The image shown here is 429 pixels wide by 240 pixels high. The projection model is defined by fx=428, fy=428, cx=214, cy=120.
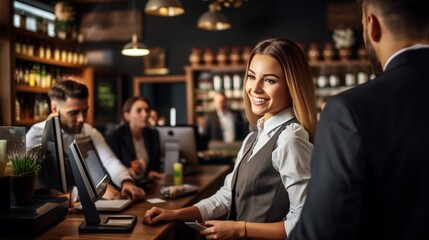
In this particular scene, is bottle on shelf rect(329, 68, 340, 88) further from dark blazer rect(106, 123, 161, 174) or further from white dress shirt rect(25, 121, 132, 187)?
white dress shirt rect(25, 121, 132, 187)

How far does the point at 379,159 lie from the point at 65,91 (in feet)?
7.13

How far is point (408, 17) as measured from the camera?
1011 millimetres

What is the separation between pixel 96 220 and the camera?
185 cm

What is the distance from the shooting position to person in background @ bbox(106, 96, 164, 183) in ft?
12.0

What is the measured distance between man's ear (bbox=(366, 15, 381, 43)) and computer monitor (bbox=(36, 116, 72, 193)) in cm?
147

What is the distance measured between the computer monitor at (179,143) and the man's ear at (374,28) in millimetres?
2632

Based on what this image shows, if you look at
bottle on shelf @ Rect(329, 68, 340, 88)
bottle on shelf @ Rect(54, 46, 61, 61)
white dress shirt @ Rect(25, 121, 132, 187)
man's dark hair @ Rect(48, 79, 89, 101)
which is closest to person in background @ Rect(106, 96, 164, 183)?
white dress shirt @ Rect(25, 121, 132, 187)

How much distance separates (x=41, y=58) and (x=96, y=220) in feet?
15.2

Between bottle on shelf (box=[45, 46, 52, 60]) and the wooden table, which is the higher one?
bottle on shelf (box=[45, 46, 52, 60])

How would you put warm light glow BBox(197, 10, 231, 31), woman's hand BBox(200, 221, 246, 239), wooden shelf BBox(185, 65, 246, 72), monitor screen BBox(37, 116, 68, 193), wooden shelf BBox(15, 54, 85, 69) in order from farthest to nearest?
wooden shelf BBox(185, 65, 246, 72), warm light glow BBox(197, 10, 231, 31), wooden shelf BBox(15, 54, 85, 69), monitor screen BBox(37, 116, 68, 193), woman's hand BBox(200, 221, 246, 239)

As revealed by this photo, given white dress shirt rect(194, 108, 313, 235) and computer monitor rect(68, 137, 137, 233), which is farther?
computer monitor rect(68, 137, 137, 233)

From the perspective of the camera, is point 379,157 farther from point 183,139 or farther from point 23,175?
point 183,139

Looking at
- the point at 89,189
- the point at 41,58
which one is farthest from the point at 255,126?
the point at 41,58

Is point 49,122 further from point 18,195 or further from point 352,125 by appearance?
point 352,125
